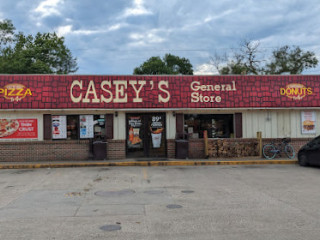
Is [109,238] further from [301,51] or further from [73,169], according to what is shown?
[301,51]

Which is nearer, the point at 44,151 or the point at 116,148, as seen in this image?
the point at 44,151

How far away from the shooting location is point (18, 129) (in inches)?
616

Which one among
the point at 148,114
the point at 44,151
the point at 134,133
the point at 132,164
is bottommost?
the point at 132,164

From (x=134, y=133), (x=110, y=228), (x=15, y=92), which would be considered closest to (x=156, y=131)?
(x=134, y=133)

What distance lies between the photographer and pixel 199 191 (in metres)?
8.82

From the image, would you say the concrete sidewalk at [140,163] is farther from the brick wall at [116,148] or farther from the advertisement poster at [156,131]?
the advertisement poster at [156,131]

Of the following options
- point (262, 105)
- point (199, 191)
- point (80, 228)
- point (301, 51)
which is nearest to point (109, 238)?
point (80, 228)

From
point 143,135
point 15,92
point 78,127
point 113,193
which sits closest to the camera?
point 113,193

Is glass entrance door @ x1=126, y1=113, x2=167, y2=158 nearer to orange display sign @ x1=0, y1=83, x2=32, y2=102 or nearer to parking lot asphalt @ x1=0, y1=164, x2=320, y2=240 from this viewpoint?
parking lot asphalt @ x1=0, y1=164, x2=320, y2=240

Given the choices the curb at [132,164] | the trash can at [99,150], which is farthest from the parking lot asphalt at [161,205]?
the trash can at [99,150]

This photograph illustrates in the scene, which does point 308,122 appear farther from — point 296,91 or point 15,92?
point 15,92

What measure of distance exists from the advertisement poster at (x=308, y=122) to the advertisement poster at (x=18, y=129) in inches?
549

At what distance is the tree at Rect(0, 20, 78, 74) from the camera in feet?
129

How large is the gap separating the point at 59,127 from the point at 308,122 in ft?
43.0
